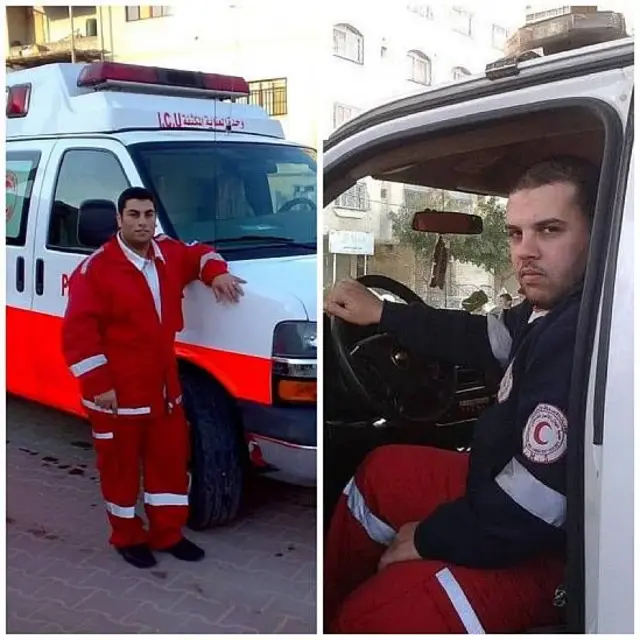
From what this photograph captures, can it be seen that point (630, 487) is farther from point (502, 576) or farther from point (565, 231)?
point (565, 231)

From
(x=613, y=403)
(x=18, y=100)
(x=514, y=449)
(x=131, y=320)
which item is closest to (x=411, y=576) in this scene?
(x=514, y=449)

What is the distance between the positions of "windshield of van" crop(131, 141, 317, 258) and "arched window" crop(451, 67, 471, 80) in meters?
0.41

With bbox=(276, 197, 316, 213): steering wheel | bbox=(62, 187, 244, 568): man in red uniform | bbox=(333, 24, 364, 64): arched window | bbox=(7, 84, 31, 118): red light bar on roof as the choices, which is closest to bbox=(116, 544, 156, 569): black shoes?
bbox=(62, 187, 244, 568): man in red uniform

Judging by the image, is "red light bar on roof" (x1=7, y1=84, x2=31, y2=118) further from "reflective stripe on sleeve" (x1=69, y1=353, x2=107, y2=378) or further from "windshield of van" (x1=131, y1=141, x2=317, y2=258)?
"reflective stripe on sleeve" (x1=69, y1=353, x2=107, y2=378)

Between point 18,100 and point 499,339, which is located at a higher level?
point 18,100

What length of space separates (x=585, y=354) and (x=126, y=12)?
1.45 m

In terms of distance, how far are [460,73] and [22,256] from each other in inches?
50.2

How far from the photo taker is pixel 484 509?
1676 mm

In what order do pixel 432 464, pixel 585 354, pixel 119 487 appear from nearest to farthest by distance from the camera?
pixel 585 354, pixel 432 464, pixel 119 487

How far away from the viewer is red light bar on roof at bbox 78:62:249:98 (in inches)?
75.0

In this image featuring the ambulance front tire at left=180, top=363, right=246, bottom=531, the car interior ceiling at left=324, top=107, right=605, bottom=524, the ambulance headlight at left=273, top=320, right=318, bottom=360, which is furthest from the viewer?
the ambulance front tire at left=180, top=363, right=246, bottom=531

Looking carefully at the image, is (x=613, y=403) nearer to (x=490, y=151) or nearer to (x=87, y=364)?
(x=490, y=151)

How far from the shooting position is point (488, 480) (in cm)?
169

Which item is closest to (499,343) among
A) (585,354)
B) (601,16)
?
(585,354)
